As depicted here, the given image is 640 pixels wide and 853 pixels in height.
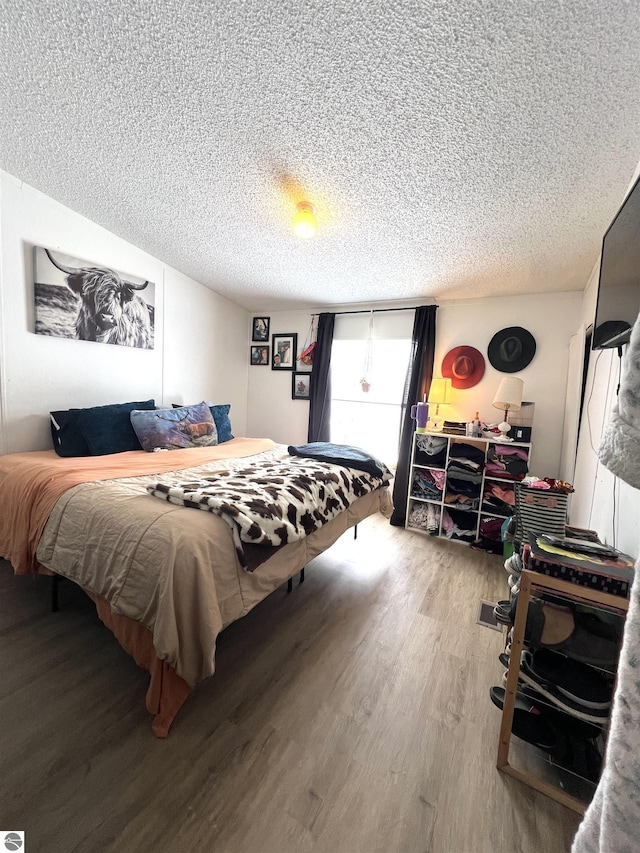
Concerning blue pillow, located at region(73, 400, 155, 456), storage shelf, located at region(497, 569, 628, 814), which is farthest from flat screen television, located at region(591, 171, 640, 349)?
blue pillow, located at region(73, 400, 155, 456)

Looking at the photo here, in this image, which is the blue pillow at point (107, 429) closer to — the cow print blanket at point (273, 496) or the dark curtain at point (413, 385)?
the cow print blanket at point (273, 496)

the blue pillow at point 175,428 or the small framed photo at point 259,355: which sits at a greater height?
the small framed photo at point 259,355

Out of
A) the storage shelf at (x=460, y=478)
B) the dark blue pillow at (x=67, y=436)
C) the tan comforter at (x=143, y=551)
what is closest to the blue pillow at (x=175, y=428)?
the dark blue pillow at (x=67, y=436)

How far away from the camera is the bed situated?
1243 millimetres

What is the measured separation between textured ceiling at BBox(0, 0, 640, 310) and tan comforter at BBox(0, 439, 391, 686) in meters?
1.79

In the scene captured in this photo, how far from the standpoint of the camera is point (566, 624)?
1.15 metres

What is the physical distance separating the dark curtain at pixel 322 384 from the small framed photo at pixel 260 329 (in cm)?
80

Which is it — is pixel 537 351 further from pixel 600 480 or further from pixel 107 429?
pixel 107 429

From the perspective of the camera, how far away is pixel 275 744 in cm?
124

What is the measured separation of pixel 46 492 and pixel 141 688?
1037mm

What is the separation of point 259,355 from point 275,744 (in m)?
3.83

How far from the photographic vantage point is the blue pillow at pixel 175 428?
2.70 metres

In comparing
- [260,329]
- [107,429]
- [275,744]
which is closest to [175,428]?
[107,429]

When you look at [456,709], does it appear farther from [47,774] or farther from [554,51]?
[554,51]
